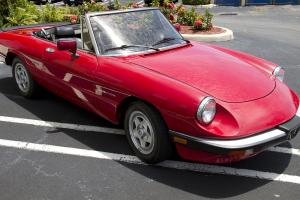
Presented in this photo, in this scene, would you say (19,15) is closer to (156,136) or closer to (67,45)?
(67,45)

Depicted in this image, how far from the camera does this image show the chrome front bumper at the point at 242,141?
3439 millimetres

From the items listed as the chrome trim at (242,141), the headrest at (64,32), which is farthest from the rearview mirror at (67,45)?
the chrome trim at (242,141)

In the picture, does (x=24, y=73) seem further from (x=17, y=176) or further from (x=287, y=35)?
(x=287, y=35)

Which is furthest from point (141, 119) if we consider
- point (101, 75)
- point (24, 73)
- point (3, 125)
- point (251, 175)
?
point (24, 73)

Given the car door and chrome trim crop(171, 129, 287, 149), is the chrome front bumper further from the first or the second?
the car door

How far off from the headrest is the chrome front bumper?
2.68 metres

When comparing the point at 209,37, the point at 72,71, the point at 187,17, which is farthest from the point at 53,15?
the point at 72,71

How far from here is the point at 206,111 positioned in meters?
3.55

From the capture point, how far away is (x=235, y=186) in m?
3.72

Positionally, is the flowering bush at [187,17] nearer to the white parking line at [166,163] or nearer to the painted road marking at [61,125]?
the painted road marking at [61,125]

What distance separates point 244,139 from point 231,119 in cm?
21

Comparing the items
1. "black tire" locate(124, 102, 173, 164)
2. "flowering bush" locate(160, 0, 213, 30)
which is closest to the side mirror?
"black tire" locate(124, 102, 173, 164)

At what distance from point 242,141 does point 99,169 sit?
1.47 m

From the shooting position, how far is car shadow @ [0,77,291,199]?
12.1 feet
